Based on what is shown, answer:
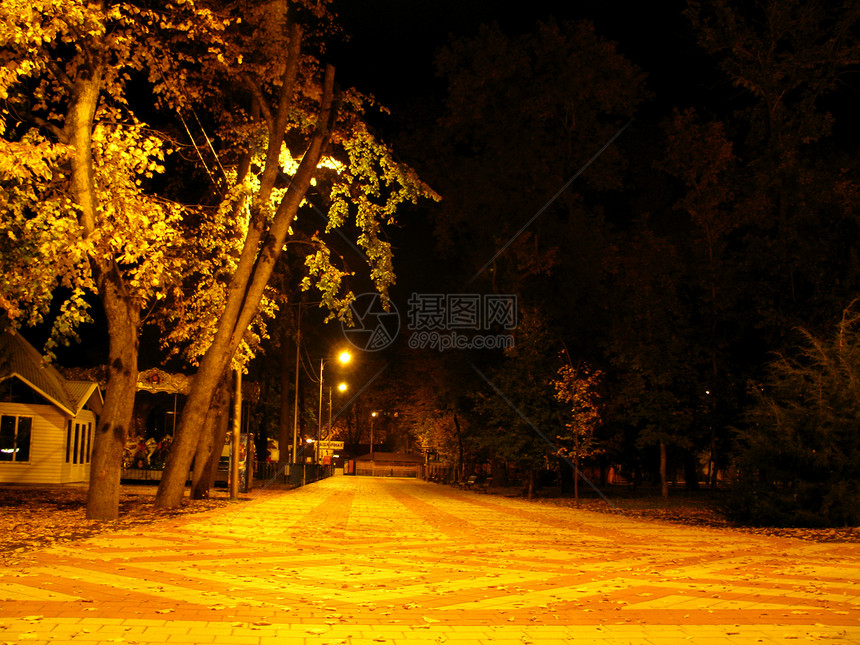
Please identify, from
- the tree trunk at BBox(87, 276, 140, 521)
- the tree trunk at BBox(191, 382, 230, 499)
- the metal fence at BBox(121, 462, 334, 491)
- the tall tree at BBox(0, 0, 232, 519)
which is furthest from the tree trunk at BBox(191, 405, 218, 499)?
the metal fence at BBox(121, 462, 334, 491)

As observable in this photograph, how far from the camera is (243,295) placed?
1478 cm

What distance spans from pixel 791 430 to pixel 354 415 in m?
85.9

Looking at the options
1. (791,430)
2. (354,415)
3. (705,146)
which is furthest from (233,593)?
(354,415)

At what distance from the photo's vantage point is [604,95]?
109ft

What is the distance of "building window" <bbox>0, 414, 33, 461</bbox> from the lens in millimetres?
28203

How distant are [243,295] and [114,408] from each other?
9.80 feet

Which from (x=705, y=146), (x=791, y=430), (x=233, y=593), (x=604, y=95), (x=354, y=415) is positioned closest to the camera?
(x=233, y=593)

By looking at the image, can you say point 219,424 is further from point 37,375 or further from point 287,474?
point 287,474

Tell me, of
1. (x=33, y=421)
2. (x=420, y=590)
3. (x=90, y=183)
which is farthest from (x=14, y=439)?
(x=420, y=590)

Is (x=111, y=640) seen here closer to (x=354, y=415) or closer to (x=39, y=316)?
(x=39, y=316)

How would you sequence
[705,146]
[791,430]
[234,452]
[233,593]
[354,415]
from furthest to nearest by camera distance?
[354,415] → [705,146] → [234,452] → [791,430] → [233,593]

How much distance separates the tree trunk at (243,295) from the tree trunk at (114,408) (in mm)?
1336

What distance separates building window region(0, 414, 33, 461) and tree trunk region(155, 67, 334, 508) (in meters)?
16.6

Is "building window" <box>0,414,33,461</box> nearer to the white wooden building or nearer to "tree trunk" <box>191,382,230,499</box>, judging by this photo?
Answer: the white wooden building
